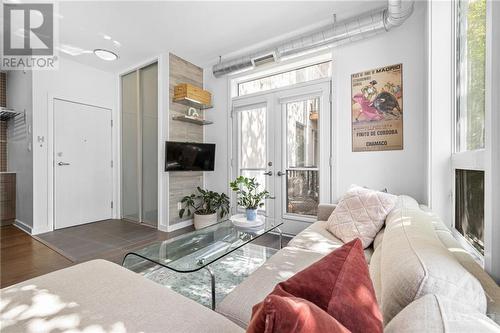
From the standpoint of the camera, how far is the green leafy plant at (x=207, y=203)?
3816 millimetres

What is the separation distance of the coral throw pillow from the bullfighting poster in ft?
7.97

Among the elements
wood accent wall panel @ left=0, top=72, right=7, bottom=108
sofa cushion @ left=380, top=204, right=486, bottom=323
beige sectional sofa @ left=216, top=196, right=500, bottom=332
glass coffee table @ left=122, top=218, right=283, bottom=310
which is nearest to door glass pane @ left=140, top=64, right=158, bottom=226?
glass coffee table @ left=122, top=218, right=283, bottom=310

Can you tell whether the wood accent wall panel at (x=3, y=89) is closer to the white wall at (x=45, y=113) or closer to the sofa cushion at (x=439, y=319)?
the white wall at (x=45, y=113)

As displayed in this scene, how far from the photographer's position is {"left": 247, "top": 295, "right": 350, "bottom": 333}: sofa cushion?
0.39 metres

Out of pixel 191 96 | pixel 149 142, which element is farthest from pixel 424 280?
pixel 149 142

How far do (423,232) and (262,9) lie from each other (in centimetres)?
269

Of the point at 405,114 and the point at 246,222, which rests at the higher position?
the point at 405,114

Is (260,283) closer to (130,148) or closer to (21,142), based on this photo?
(130,148)

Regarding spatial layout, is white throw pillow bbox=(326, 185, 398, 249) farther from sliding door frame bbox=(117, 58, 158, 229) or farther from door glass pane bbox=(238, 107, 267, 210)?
sliding door frame bbox=(117, 58, 158, 229)

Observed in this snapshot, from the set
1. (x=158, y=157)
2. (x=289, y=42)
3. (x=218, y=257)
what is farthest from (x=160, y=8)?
(x=218, y=257)

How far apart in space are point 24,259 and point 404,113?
4.51 meters

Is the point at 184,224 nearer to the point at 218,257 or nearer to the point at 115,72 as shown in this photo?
the point at 218,257

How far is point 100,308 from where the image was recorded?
89 cm

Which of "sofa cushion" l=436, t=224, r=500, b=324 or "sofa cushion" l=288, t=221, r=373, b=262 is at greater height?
"sofa cushion" l=436, t=224, r=500, b=324
